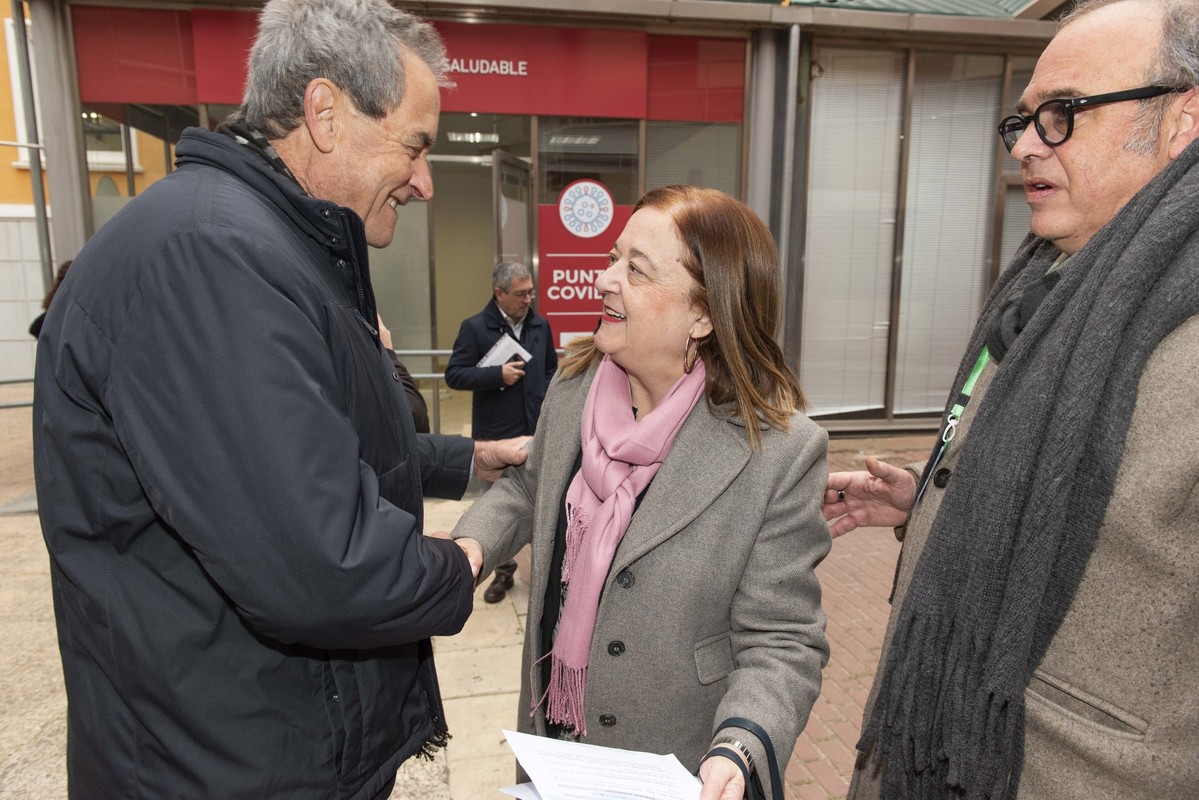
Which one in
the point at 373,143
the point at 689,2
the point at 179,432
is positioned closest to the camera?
the point at 179,432

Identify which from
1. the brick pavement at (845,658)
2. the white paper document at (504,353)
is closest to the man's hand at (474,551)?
the brick pavement at (845,658)

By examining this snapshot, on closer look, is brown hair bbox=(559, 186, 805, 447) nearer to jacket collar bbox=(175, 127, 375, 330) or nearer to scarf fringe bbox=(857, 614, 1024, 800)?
scarf fringe bbox=(857, 614, 1024, 800)

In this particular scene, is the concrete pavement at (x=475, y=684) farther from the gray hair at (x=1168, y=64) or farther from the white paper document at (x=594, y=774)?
the gray hair at (x=1168, y=64)

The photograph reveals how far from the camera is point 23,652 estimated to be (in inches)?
172

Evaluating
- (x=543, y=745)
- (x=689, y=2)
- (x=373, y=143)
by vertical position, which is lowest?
(x=543, y=745)

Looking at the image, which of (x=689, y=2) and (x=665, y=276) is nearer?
(x=665, y=276)

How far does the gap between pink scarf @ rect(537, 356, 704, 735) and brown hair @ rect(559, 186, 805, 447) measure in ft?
0.44

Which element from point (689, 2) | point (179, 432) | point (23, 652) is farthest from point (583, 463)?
point (689, 2)

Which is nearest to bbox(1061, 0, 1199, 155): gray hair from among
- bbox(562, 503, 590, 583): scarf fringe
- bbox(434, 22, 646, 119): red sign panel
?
bbox(562, 503, 590, 583): scarf fringe

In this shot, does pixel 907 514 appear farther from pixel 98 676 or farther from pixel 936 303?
pixel 936 303

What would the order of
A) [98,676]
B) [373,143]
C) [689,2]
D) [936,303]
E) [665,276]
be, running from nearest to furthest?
[98,676] < [373,143] < [665,276] < [689,2] < [936,303]

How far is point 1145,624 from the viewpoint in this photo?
1.38m

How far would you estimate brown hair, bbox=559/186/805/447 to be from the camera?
2.03m

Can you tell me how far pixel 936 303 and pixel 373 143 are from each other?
9.40 metres
